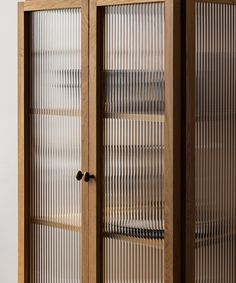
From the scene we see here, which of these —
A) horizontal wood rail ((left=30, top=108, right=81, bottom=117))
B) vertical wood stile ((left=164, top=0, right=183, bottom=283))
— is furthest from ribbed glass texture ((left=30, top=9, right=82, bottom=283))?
vertical wood stile ((left=164, top=0, right=183, bottom=283))

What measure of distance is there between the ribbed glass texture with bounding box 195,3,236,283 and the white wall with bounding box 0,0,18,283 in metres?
1.37

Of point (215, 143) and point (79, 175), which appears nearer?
point (215, 143)

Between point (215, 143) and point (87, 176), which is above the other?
point (215, 143)

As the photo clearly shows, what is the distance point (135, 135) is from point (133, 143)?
33 millimetres

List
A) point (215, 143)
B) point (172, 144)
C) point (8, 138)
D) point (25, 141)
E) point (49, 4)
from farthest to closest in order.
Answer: point (8, 138) < point (25, 141) < point (49, 4) < point (215, 143) < point (172, 144)

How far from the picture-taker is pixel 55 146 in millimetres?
3508

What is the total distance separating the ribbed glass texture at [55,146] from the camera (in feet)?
11.2

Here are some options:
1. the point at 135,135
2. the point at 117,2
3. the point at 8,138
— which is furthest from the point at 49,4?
the point at 8,138

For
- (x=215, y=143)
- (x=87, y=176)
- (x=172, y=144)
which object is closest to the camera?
(x=172, y=144)

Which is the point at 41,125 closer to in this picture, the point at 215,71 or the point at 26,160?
the point at 26,160

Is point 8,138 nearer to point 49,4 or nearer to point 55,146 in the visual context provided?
point 55,146

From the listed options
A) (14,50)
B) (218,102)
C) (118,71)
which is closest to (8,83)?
(14,50)

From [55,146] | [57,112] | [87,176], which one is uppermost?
[57,112]

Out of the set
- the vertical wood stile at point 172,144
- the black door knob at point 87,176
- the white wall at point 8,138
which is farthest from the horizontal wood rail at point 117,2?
the white wall at point 8,138
